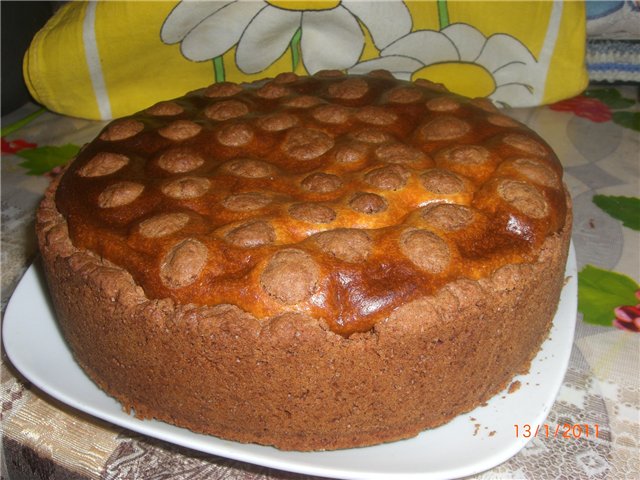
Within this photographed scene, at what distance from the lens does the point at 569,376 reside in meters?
1.32

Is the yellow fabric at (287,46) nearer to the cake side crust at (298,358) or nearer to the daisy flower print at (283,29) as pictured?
the daisy flower print at (283,29)

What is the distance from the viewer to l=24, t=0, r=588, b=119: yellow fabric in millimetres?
2174

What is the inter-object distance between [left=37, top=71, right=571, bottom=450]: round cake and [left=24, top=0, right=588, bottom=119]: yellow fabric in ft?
3.27

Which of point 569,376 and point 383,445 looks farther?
point 569,376

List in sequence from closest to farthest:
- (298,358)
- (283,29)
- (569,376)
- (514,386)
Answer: (298,358), (514,386), (569,376), (283,29)

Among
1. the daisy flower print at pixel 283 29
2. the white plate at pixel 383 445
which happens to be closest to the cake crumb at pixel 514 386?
the white plate at pixel 383 445

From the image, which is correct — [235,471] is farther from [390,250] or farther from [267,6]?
[267,6]

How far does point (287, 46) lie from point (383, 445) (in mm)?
1609

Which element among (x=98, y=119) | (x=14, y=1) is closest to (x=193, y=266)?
(x=98, y=119)

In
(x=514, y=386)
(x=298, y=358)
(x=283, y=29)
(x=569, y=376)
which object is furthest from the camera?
(x=283, y=29)

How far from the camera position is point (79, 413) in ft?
3.96
